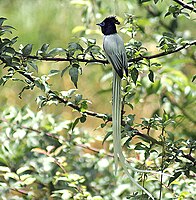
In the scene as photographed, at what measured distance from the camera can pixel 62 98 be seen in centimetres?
94

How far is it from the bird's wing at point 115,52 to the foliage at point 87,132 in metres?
0.08

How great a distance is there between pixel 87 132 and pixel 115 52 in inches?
26.6

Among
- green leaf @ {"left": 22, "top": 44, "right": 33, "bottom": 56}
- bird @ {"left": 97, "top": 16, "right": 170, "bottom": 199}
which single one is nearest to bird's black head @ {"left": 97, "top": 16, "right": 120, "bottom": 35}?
bird @ {"left": 97, "top": 16, "right": 170, "bottom": 199}

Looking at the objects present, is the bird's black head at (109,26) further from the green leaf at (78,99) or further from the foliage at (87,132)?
the green leaf at (78,99)

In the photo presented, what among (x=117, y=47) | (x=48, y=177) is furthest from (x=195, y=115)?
(x=117, y=47)

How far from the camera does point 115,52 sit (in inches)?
28.4

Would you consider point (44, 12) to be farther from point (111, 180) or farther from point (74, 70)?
point (74, 70)

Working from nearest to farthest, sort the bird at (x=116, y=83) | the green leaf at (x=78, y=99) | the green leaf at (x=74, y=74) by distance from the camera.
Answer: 1. the bird at (x=116, y=83)
2. the green leaf at (x=74, y=74)
3. the green leaf at (x=78, y=99)

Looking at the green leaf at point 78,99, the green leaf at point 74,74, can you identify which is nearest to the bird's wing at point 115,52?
the green leaf at point 74,74

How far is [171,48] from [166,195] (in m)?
0.39

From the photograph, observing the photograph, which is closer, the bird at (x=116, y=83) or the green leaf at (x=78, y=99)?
the bird at (x=116, y=83)

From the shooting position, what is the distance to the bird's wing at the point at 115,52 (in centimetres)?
72

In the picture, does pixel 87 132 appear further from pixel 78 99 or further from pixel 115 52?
pixel 115 52

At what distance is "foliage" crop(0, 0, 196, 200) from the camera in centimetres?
86
